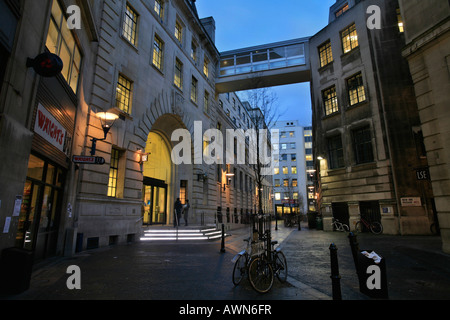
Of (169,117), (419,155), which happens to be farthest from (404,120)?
(169,117)

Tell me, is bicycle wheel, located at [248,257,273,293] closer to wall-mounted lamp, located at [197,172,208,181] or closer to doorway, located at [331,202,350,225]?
wall-mounted lamp, located at [197,172,208,181]

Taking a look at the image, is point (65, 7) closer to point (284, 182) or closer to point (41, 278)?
point (41, 278)

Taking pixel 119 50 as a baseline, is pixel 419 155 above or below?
below

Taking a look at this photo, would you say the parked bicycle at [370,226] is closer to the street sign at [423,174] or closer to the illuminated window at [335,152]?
the illuminated window at [335,152]

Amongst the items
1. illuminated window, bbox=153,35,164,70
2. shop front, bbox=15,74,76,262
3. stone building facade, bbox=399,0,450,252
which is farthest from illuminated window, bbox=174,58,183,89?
stone building facade, bbox=399,0,450,252

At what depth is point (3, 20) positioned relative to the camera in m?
5.27

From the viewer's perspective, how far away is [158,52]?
60.1ft

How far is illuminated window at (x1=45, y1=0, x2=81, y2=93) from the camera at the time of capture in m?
7.81

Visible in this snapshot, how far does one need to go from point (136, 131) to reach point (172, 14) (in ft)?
37.3

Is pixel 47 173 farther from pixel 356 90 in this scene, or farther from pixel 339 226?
pixel 356 90

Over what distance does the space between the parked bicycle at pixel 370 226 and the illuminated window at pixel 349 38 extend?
1412 centimetres

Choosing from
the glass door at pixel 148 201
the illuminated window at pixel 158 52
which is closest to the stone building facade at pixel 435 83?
the illuminated window at pixel 158 52

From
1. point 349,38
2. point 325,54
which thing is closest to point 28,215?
point 349,38

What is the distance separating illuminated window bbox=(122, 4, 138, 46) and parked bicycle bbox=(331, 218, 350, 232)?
64.7 feet
